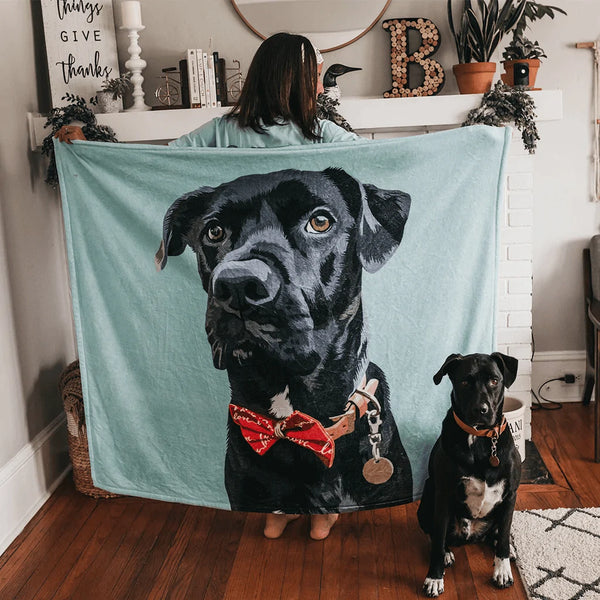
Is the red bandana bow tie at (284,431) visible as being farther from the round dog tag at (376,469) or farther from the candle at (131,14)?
the candle at (131,14)

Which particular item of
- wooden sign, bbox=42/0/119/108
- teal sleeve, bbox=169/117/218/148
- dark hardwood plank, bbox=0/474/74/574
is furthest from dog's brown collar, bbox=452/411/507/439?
A: wooden sign, bbox=42/0/119/108

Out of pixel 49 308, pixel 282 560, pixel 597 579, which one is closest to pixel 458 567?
pixel 597 579

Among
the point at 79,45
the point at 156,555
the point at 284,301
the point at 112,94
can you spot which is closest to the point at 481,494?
the point at 284,301

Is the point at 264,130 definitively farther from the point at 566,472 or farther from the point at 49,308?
the point at 566,472

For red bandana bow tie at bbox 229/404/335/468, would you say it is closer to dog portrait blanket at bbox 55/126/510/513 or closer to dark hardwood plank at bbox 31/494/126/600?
dog portrait blanket at bbox 55/126/510/513

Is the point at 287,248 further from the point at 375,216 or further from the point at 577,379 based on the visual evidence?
the point at 577,379

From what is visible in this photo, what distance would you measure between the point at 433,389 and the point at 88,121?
1.59m

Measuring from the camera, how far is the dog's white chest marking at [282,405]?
227 centimetres

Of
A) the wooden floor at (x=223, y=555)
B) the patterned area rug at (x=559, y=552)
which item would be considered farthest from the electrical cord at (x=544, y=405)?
the patterned area rug at (x=559, y=552)

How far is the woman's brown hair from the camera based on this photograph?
214 cm

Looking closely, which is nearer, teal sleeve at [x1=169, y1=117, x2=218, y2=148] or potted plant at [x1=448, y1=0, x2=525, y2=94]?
teal sleeve at [x1=169, y1=117, x2=218, y2=148]

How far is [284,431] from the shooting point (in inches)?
90.0

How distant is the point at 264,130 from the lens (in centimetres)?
221

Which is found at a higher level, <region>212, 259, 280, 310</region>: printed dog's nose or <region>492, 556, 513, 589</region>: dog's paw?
<region>212, 259, 280, 310</region>: printed dog's nose
